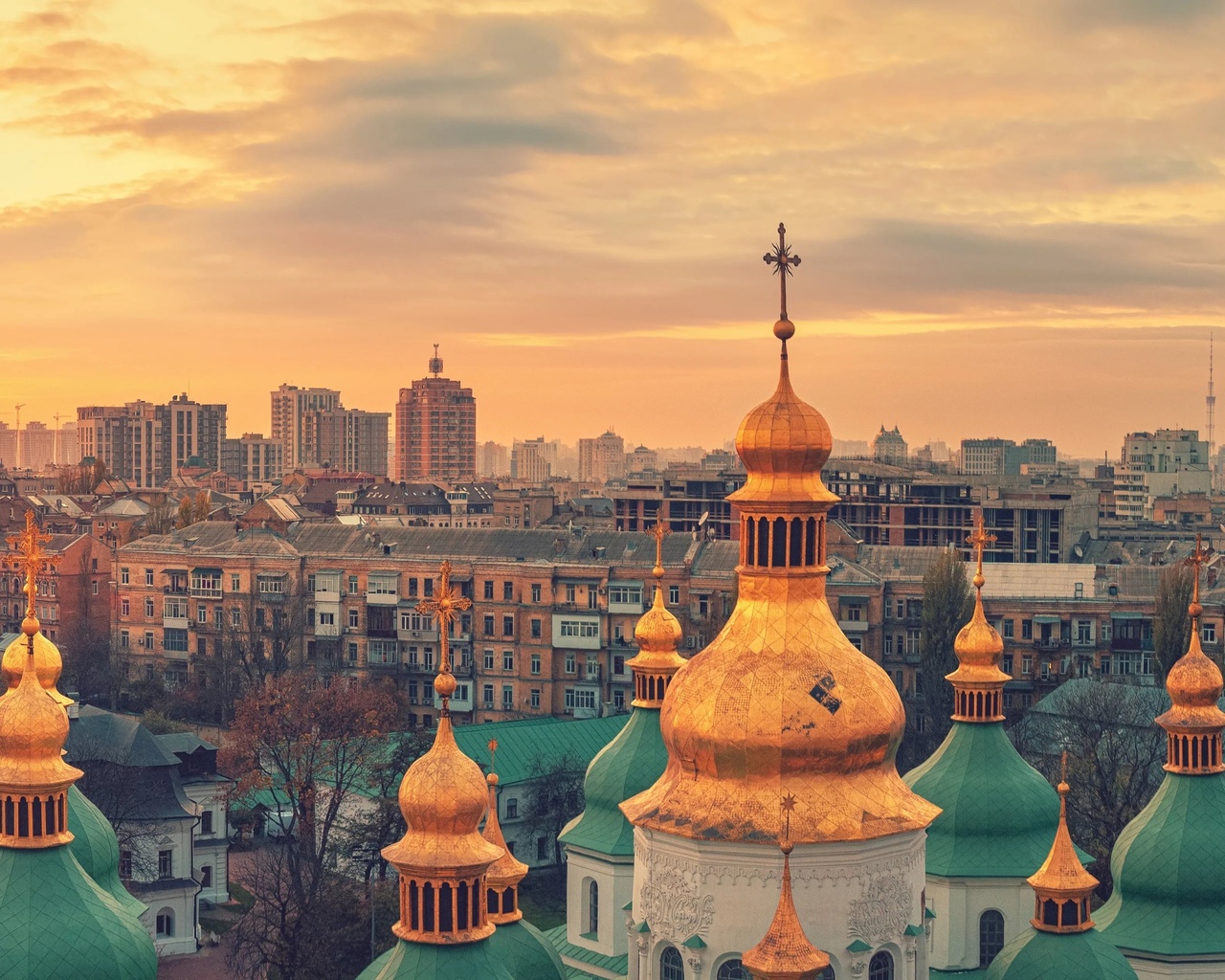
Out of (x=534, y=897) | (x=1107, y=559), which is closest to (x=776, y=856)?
(x=534, y=897)

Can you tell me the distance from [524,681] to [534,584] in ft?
13.1

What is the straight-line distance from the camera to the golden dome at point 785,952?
22688mm

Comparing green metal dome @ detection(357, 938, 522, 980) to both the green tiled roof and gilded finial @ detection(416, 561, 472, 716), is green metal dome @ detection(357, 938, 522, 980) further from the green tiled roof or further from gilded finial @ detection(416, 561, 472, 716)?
the green tiled roof

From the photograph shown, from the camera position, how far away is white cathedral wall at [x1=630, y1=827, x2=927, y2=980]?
79.7 ft

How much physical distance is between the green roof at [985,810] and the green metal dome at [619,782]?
4.35 meters

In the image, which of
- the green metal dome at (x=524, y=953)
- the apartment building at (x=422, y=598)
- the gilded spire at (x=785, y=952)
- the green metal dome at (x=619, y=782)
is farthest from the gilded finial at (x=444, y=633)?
the apartment building at (x=422, y=598)

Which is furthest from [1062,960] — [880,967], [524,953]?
[524,953]

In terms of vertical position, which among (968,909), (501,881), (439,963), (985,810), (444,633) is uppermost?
(444,633)

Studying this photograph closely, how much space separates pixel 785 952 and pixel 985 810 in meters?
11.6

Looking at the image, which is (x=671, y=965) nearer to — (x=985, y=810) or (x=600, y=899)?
(x=600, y=899)

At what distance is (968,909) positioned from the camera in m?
33.3

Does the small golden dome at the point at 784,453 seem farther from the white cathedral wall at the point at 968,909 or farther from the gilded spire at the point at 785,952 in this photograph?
the white cathedral wall at the point at 968,909

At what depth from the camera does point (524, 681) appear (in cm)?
8288

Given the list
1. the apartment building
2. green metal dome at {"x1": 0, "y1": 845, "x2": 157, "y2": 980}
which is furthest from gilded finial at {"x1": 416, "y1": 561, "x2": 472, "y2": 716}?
the apartment building
